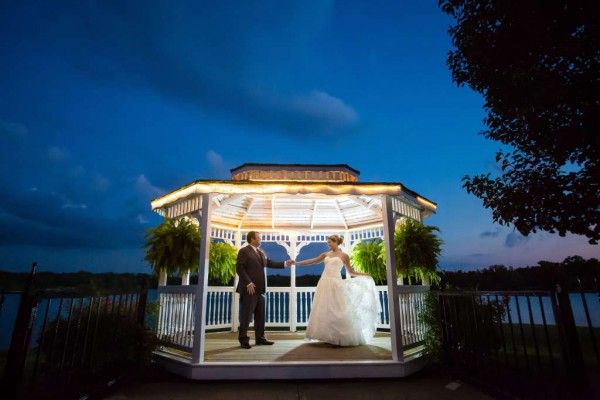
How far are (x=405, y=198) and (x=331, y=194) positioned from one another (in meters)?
1.57

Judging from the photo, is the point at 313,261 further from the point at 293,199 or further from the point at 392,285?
the point at 392,285

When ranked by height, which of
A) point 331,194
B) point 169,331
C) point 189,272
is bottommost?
point 169,331

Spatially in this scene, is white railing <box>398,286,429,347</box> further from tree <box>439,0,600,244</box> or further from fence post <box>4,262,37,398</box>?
fence post <box>4,262,37,398</box>

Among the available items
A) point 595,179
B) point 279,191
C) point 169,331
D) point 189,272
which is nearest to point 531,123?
point 595,179

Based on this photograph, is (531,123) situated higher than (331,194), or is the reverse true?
(531,123)

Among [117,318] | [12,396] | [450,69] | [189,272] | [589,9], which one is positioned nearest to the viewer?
[12,396]

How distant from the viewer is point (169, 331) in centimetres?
601

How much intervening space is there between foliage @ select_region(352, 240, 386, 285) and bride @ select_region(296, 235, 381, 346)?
5.42ft

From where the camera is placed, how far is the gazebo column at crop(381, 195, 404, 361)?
537cm

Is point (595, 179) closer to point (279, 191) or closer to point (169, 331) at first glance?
point (279, 191)

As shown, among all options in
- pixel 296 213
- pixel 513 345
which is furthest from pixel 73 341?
pixel 296 213

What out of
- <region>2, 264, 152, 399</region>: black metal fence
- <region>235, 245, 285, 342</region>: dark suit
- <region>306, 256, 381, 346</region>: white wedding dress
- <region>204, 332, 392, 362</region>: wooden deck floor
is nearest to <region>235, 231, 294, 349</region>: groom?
<region>235, 245, 285, 342</region>: dark suit

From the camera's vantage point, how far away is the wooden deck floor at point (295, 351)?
5.50 metres

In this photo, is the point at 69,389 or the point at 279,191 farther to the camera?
the point at 279,191
